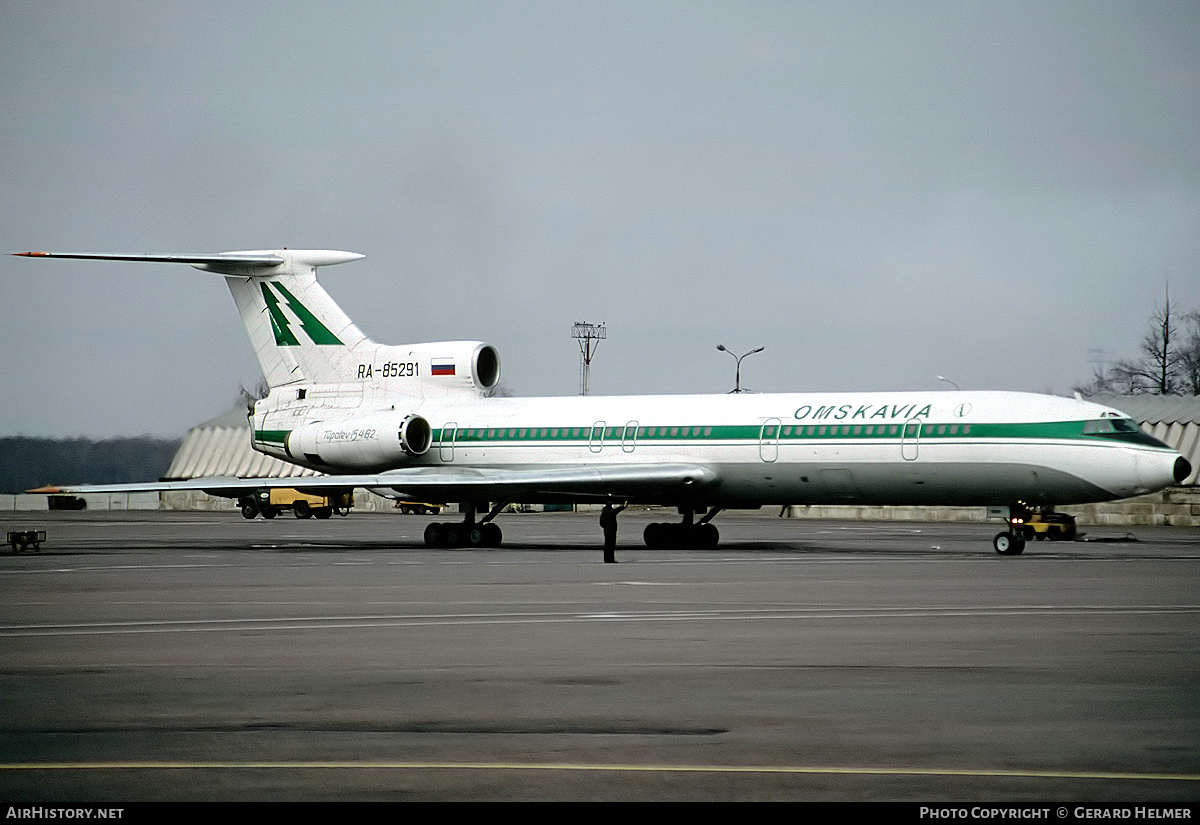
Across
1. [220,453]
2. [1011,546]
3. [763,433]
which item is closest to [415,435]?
[763,433]

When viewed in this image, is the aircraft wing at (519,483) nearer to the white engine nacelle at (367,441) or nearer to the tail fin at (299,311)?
the white engine nacelle at (367,441)

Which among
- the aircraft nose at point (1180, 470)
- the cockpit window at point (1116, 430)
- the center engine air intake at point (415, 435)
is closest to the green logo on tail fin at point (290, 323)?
the center engine air intake at point (415, 435)

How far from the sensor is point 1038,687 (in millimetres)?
10117

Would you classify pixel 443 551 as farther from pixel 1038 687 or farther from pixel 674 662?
pixel 1038 687

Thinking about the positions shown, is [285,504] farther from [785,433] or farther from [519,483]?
[785,433]

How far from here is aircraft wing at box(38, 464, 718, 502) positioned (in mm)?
33531

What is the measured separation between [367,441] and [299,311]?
178 inches

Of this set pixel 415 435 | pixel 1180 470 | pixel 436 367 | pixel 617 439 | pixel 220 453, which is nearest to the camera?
pixel 1180 470

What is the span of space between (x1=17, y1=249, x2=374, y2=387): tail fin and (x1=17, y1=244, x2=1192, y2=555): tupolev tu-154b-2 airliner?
4cm

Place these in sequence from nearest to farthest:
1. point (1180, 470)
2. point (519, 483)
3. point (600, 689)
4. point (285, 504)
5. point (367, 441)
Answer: point (600, 689)
point (1180, 470)
point (519, 483)
point (367, 441)
point (285, 504)

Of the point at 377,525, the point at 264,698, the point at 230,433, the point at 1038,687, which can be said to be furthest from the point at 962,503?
the point at 230,433

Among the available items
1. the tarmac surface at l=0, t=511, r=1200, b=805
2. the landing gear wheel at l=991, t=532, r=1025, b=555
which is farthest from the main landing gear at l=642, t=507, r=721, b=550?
the tarmac surface at l=0, t=511, r=1200, b=805

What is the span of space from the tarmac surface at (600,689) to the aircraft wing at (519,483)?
1145 centimetres

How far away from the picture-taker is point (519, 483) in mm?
34188
